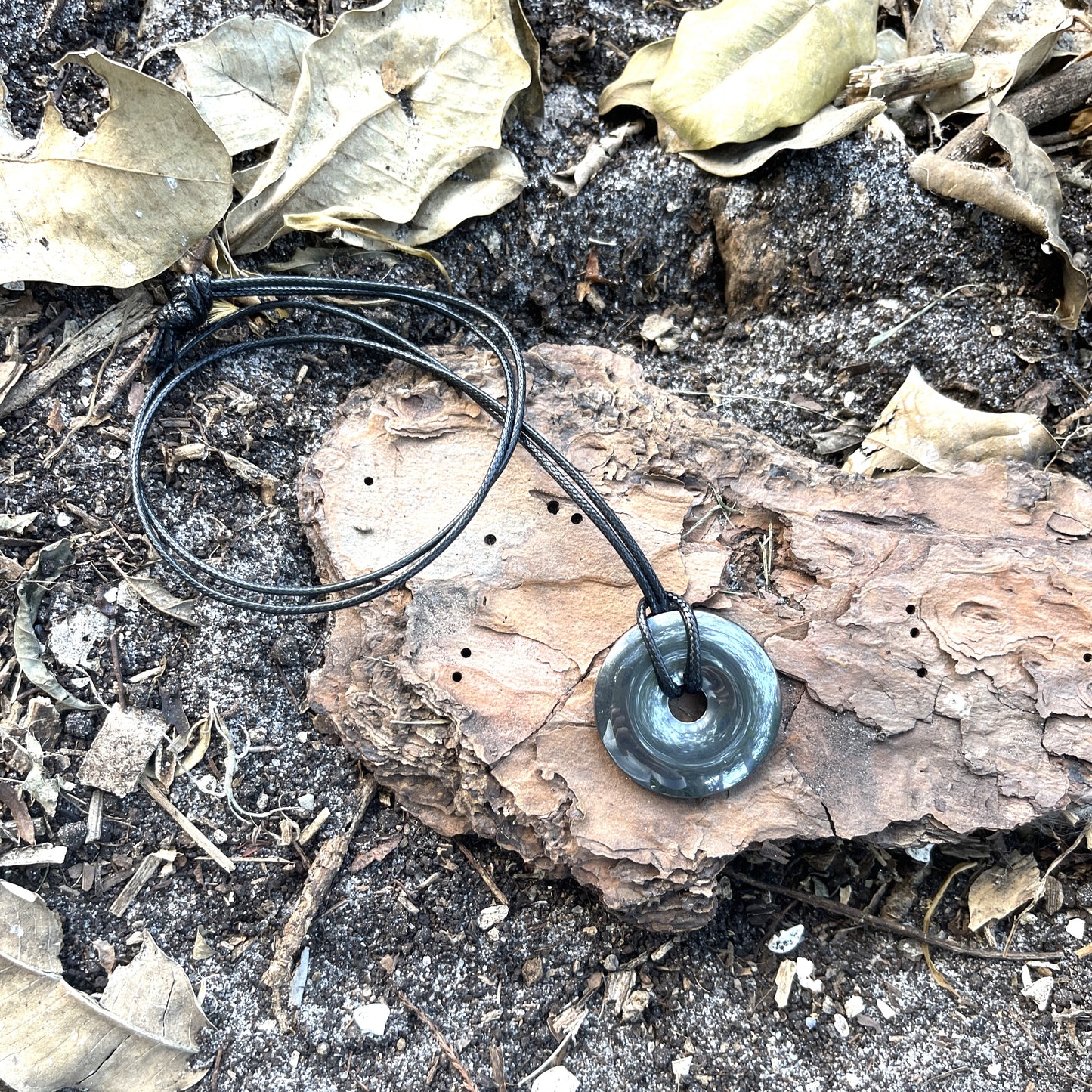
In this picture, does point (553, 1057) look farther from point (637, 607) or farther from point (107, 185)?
point (107, 185)

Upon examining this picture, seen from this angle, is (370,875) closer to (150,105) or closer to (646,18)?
(150,105)

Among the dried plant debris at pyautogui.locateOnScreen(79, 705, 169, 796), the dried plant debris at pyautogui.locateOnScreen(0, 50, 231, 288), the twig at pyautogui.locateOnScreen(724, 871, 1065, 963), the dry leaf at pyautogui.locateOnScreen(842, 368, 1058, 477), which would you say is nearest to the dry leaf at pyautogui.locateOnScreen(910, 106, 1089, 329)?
the dry leaf at pyautogui.locateOnScreen(842, 368, 1058, 477)

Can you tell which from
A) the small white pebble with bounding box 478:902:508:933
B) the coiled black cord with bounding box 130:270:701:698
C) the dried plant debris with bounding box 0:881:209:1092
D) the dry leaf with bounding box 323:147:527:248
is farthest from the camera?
the dry leaf with bounding box 323:147:527:248

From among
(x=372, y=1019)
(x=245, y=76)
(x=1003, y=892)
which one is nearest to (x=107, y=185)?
(x=245, y=76)

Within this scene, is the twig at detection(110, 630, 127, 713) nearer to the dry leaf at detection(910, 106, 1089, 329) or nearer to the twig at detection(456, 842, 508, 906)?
the twig at detection(456, 842, 508, 906)

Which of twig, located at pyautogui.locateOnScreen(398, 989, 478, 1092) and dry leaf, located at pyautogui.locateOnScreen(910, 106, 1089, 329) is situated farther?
dry leaf, located at pyautogui.locateOnScreen(910, 106, 1089, 329)

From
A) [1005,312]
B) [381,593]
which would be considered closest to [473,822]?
[381,593]
